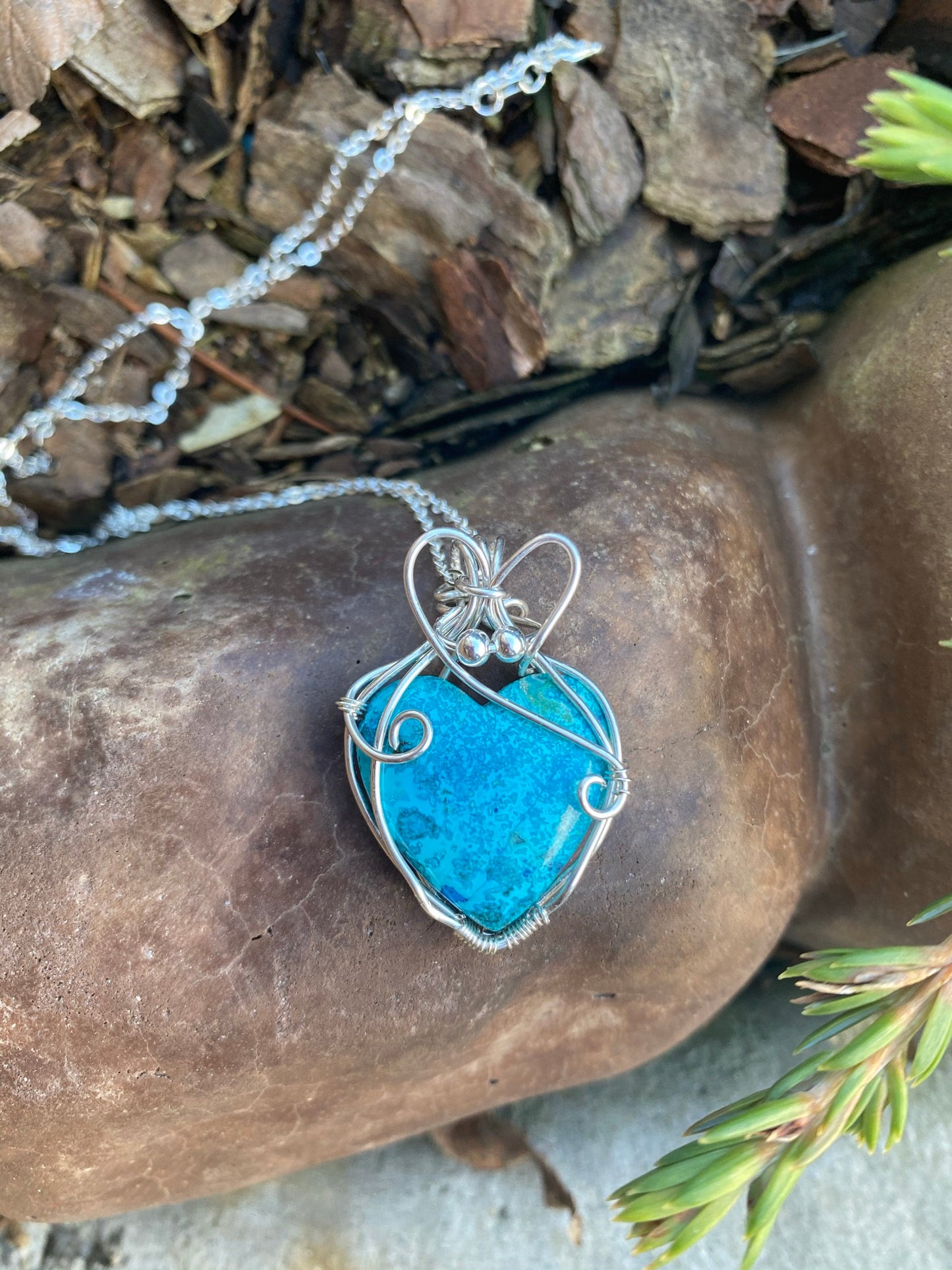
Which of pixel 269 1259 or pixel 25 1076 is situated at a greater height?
pixel 25 1076

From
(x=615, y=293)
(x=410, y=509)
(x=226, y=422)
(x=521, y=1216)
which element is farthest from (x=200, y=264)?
(x=521, y=1216)

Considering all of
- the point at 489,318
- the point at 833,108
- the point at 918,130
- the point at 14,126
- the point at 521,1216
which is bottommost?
the point at 521,1216

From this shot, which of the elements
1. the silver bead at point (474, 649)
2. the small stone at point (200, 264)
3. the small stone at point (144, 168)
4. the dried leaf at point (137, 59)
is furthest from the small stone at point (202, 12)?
the silver bead at point (474, 649)

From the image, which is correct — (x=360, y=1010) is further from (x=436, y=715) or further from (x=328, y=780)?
(x=436, y=715)

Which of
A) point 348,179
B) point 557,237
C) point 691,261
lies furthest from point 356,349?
point 691,261

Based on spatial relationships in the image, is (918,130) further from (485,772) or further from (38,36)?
(38,36)
